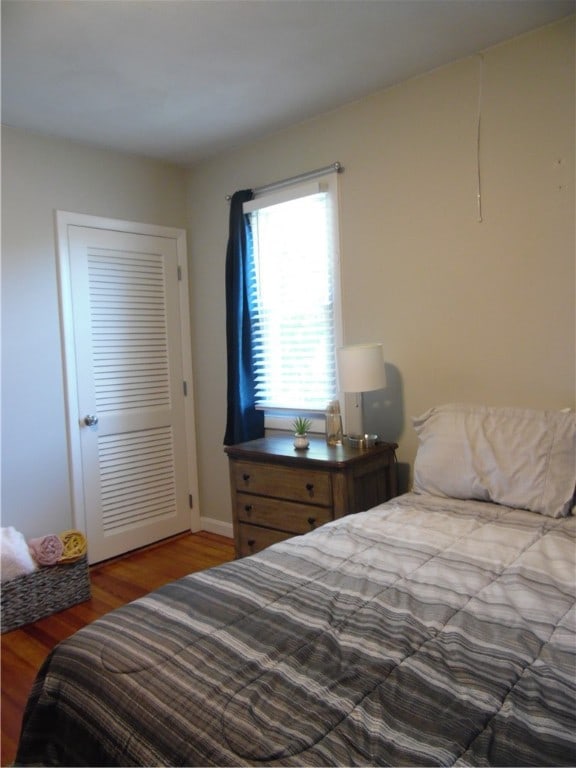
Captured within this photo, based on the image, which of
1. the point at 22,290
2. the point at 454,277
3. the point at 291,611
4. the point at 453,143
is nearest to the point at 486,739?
the point at 291,611

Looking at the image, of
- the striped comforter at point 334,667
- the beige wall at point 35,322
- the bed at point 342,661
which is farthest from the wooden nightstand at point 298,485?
the beige wall at point 35,322

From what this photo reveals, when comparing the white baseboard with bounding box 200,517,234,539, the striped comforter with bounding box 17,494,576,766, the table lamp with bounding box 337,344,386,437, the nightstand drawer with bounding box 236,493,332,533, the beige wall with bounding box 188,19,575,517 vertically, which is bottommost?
the white baseboard with bounding box 200,517,234,539

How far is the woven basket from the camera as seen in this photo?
272 cm

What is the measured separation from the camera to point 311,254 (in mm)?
3227

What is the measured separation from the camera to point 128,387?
3641mm

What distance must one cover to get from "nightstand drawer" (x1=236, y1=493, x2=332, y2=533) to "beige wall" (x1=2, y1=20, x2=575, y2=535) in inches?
24.7

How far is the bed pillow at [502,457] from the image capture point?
6.61 ft

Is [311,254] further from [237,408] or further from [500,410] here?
[500,410]

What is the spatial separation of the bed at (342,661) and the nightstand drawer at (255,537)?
0.93m

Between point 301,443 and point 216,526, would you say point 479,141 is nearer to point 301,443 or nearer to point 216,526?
point 301,443

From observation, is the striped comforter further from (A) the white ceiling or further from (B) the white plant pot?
(A) the white ceiling

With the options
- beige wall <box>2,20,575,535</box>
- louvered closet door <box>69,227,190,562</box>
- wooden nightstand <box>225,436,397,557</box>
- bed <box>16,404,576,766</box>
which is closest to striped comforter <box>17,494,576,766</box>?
bed <box>16,404,576,766</box>

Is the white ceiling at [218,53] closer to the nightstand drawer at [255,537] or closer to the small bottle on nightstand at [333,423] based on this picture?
the small bottle on nightstand at [333,423]

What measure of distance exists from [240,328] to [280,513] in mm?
1276
